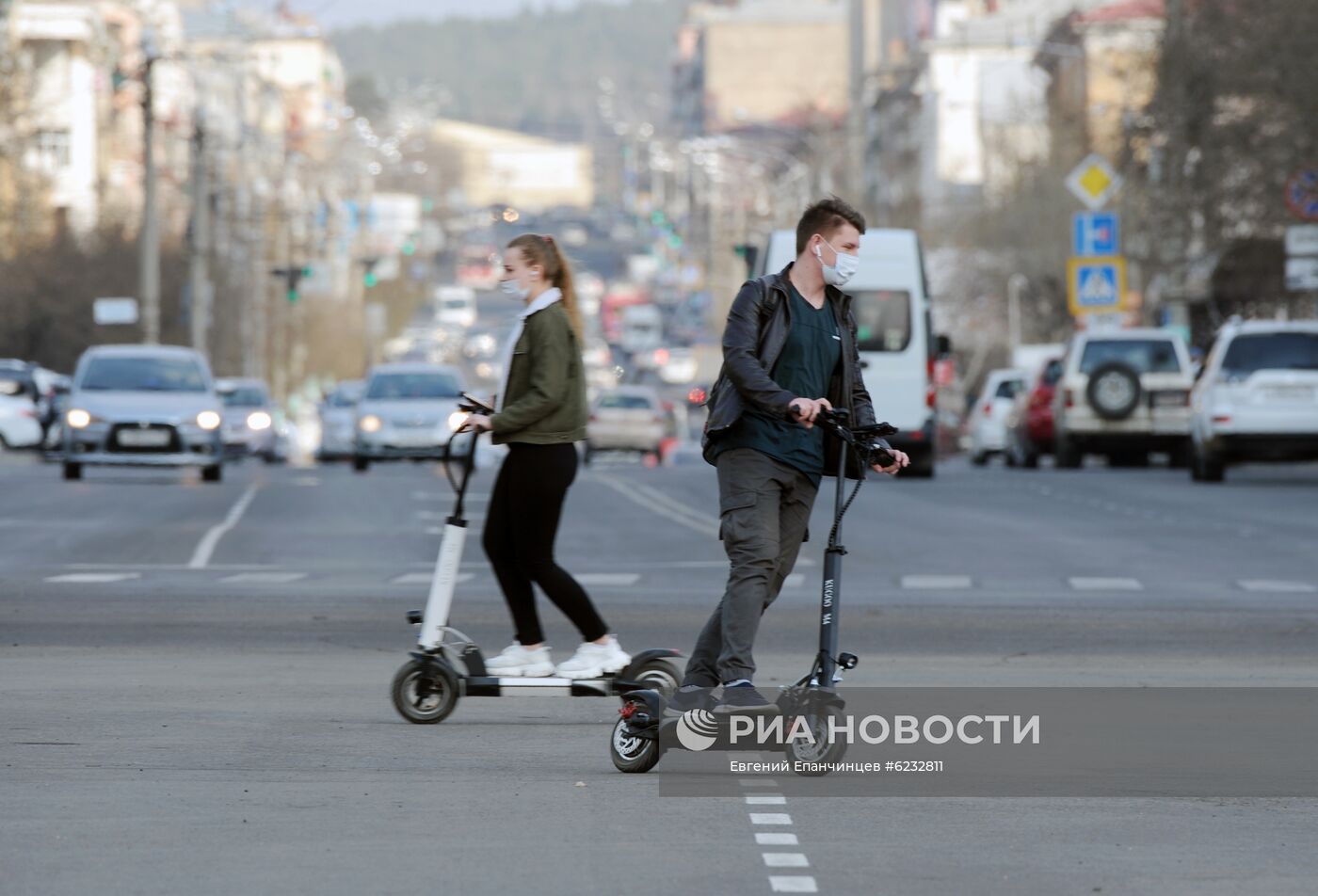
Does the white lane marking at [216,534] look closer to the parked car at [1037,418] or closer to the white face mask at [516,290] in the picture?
the white face mask at [516,290]

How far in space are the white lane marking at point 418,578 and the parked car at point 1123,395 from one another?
74.1 ft

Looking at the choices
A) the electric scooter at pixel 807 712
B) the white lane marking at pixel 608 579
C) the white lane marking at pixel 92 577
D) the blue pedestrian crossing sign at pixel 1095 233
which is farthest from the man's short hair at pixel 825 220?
the blue pedestrian crossing sign at pixel 1095 233

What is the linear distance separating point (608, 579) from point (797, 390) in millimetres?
10343

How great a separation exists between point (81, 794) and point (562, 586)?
248cm

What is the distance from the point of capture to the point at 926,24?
484ft

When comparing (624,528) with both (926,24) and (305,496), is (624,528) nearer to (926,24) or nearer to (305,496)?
(305,496)

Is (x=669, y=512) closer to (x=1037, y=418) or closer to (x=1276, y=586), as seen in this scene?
(x=1276, y=586)

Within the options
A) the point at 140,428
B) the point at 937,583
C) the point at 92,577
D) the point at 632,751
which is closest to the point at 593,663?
the point at 632,751

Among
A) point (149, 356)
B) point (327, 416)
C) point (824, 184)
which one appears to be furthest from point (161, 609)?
point (824, 184)

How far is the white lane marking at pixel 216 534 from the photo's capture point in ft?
68.9

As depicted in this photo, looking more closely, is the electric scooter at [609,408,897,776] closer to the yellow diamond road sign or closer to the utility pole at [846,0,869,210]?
the yellow diamond road sign

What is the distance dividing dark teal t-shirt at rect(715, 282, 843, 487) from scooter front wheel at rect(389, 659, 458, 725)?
174cm

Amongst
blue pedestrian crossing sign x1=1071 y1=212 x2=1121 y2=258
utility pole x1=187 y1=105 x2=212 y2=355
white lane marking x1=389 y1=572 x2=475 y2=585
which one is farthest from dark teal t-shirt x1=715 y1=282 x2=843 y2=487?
utility pole x1=187 y1=105 x2=212 y2=355

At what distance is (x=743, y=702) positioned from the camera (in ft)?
29.7
